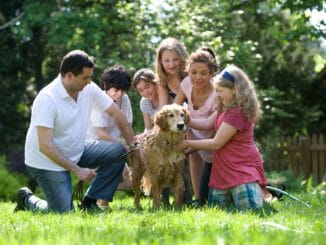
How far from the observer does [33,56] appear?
1928 cm

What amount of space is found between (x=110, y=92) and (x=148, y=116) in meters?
0.55

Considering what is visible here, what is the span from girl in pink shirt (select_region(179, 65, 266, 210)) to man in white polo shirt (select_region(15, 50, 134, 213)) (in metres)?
1.01

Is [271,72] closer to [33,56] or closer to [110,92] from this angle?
[33,56]

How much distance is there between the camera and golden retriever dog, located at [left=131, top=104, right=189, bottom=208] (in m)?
6.45

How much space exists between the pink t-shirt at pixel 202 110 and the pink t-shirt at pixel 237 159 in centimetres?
46

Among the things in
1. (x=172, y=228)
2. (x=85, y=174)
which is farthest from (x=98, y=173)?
(x=172, y=228)

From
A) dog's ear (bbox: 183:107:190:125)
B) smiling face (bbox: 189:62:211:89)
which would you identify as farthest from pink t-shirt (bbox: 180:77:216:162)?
dog's ear (bbox: 183:107:190:125)

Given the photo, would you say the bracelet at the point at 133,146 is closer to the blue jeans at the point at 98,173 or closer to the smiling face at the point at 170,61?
the blue jeans at the point at 98,173

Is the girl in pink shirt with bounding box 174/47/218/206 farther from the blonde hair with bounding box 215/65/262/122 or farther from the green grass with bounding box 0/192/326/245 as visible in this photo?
the green grass with bounding box 0/192/326/245

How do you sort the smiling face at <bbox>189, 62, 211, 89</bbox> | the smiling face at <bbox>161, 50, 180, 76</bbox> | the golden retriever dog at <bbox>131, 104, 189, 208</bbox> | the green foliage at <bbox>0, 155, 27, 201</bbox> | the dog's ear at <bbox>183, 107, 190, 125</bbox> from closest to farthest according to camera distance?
the golden retriever dog at <bbox>131, 104, 189, 208</bbox>, the dog's ear at <bbox>183, 107, 190, 125</bbox>, the smiling face at <bbox>189, 62, 211, 89</bbox>, the smiling face at <bbox>161, 50, 180, 76</bbox>, the green foliage at <bbox>0, 155, 27, 201</bbox>

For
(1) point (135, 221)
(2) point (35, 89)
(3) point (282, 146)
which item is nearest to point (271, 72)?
(3) point (282, 146)

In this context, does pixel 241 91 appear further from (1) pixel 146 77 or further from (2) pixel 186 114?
(1) pixel 146 77

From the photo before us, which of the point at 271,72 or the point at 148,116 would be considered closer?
the point at 148,116

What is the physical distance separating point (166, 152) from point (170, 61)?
1.21 metres
